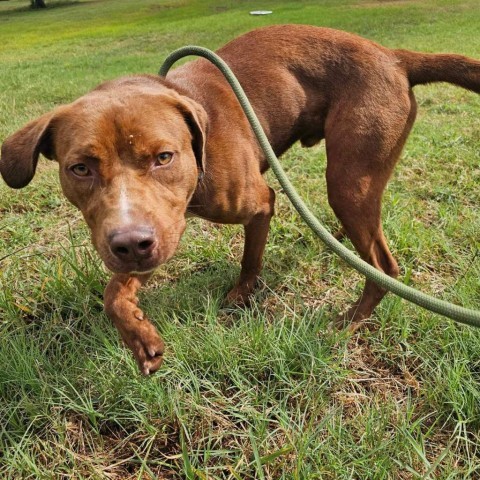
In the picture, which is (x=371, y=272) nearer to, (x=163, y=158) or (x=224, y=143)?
(x=163, y=158)

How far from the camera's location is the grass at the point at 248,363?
2061 mm

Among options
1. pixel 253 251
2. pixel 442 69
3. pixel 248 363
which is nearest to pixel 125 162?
pixel 248 363

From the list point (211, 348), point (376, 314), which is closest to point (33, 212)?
point (211, 348)

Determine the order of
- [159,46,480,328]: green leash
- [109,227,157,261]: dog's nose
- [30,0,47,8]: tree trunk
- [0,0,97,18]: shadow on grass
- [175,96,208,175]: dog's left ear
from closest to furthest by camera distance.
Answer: [159,46,480,328]: green leash, [109,227,157,261]: dog's nose, [175,96,208,175]: dog's left ear, [0,0,97,18]: shadow on grass, [30,0,47,8]: tree trunk

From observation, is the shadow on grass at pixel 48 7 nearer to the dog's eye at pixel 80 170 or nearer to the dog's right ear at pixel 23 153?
the dog's right ear at pixel 23 153

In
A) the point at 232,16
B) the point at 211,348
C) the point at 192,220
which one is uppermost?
the point at 211,348

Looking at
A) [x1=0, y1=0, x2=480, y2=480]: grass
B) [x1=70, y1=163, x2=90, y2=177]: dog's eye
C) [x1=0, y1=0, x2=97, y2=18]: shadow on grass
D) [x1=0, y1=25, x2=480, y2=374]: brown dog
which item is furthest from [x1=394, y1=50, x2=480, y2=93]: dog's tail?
[x1=0, y1=0, x2=97, y2=18]: shadow on grass

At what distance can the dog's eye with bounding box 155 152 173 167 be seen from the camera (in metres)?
2.33

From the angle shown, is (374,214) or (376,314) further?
(374,214)

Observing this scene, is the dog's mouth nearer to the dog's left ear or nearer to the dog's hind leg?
the dog's left ear

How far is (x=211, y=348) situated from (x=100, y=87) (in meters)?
1.47

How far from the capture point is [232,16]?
26.3 m

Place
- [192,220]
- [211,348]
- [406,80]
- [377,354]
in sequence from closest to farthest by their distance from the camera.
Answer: [211,348] < [377,354] < [406,80] < [192,220]

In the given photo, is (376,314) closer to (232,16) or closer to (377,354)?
(377,354)
